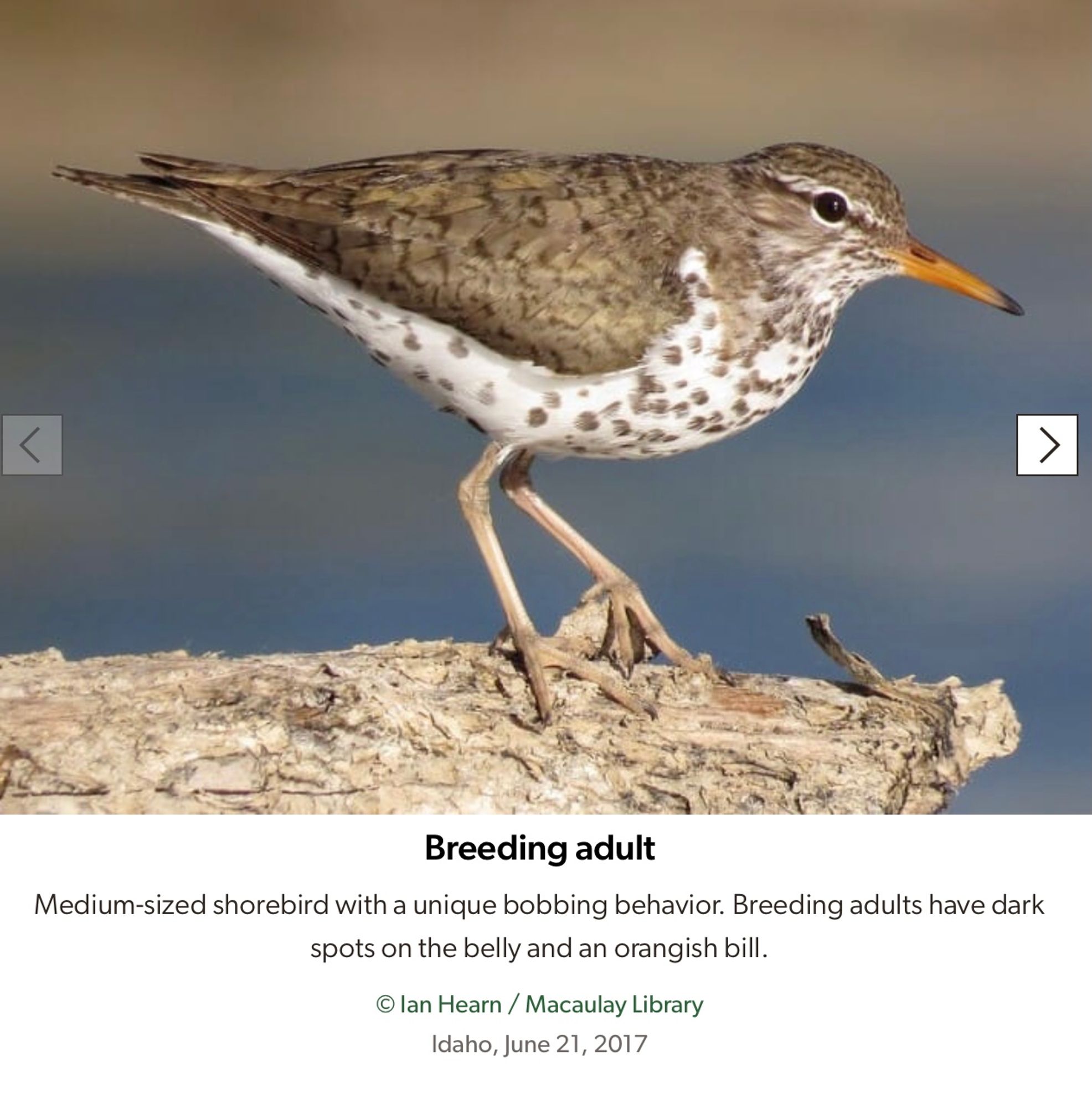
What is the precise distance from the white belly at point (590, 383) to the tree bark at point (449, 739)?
78 centimetres

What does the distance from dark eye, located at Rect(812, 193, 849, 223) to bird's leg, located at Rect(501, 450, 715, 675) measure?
4.19 ft

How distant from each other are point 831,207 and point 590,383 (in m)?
1.00

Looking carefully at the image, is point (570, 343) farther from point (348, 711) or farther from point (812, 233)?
point (348, 711)

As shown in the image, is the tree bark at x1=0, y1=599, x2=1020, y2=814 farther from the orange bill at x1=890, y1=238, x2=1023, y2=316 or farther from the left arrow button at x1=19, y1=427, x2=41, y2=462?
the orange bill at x1=890, y1=238, x2=1023, y2=316

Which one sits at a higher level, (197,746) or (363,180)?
(363,180)

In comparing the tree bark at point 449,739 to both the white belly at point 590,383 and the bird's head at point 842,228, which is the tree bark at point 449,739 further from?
the bird's head at point 842,228

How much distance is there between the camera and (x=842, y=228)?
577 cm

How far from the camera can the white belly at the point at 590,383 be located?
5.54 m

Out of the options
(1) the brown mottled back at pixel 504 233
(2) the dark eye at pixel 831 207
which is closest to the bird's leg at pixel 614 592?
(1) the brown mottled back at pixel 504 233

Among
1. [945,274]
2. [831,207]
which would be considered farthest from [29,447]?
[945,274]
